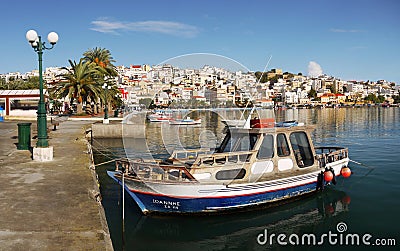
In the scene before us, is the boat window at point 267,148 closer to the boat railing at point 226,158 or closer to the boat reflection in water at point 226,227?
the boat railing at point 226,158

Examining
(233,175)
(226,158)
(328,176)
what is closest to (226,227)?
(233,175)

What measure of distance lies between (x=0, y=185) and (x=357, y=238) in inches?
379

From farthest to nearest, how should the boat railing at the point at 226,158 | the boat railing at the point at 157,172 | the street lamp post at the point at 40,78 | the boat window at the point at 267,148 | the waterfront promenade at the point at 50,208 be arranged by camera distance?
the street lamp post at the point at 40,78
the boat window at the point at 267,148
the boat railing at the point at 226,158
the boat railing at the point at 157,172
the waterfront promenade at the point at 50,208

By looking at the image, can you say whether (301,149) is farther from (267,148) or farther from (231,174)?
(231,174)

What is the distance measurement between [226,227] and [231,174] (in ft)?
5.16

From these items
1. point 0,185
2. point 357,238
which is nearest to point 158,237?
point 0,185

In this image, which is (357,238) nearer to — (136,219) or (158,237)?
(158,237)

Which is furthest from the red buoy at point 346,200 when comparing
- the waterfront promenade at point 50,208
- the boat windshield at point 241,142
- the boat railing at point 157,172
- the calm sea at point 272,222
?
the waterfront promenade at point 50,208

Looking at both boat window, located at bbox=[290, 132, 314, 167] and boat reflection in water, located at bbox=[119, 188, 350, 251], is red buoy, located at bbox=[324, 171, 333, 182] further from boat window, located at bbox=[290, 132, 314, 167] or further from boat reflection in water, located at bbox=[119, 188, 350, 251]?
boat reflection in water, located at bbox=[119, 188, 350, 251]

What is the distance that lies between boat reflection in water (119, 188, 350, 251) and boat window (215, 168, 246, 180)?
1.22 m

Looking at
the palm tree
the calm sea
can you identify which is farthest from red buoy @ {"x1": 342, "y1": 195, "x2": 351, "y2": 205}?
the palm tree

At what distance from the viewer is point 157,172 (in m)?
11.5

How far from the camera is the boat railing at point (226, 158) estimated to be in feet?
36.6

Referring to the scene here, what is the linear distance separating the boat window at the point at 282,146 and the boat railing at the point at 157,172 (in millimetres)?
3365
